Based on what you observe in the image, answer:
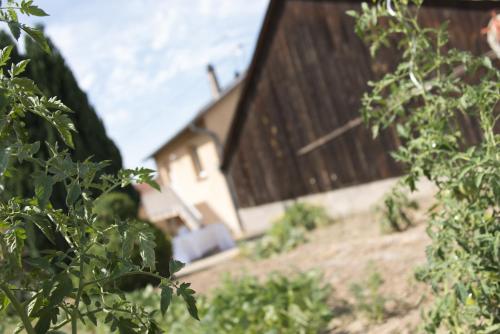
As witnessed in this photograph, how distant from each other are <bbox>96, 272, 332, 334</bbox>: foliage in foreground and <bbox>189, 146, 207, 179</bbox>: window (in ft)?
65.8

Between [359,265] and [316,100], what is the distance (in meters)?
7.00

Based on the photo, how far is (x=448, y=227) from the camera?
108 inches

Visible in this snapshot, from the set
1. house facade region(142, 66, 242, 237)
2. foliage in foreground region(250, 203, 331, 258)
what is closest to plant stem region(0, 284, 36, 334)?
foliage in foreground region(250, 203, 331, 258)

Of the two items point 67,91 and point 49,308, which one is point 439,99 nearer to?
point 49,308

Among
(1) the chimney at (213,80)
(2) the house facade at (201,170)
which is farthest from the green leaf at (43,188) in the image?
(1) the chimney at (213,80)

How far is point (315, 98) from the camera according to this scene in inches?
562

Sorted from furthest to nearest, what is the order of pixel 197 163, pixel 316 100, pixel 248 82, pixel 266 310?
1. pixel 197 163
2. pixel 248 82
3. pixel 316 100
4. pixel 266 310

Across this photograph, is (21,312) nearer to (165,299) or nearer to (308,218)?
(165,299)

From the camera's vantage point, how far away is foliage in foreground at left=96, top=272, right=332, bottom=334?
194 inches

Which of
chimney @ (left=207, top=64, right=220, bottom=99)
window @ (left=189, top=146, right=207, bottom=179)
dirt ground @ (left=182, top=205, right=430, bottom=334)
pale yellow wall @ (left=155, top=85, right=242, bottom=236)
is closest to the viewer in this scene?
dirt ground @ (left=182, top=205, right=430, bottom=334)

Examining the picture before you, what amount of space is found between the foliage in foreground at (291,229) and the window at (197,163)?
443 inches

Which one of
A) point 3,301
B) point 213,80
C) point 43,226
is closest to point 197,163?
point 213,80

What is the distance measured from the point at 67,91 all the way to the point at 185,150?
10161 millimetres

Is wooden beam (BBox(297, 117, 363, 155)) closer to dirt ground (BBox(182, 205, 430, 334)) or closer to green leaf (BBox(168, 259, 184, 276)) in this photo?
dirt ground (BBox(182, 205, 430, 334))
